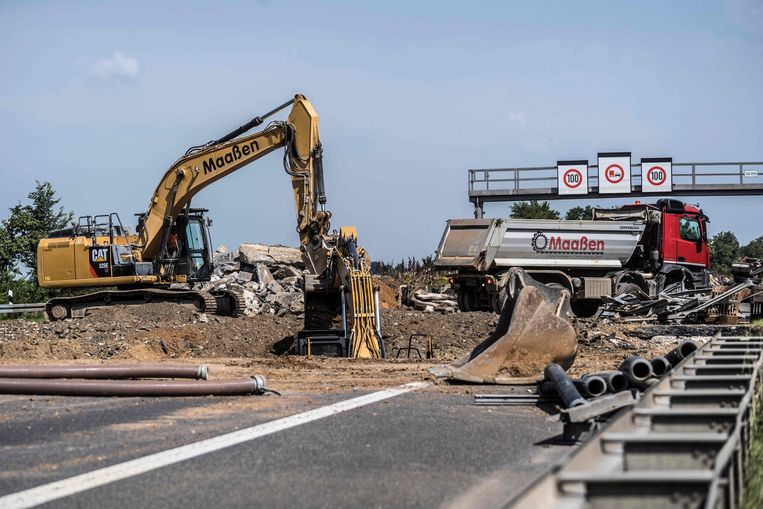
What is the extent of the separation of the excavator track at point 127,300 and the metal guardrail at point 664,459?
21695 mm

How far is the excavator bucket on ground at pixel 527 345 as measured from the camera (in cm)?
1218

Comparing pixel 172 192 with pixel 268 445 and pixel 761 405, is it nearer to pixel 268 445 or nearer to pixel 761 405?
pixel 268 445

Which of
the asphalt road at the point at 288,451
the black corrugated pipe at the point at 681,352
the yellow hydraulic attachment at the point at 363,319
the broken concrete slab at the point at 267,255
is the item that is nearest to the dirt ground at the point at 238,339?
the yellow hydraulic attachment at the point at 363,319

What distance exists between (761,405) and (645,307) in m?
22.6

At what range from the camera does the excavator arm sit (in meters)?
23.2

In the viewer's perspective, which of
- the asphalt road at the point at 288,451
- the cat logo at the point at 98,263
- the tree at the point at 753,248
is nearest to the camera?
the asphalt road at the point at 288,451

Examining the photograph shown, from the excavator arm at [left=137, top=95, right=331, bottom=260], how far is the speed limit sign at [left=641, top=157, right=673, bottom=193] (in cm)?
2783

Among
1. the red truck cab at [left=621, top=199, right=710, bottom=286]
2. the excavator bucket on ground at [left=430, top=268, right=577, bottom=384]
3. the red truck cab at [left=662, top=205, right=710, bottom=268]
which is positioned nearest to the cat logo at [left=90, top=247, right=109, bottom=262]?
the red truck cab at [left=621, top=199, right=710, bottom=286]

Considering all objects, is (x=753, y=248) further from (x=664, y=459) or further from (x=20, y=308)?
(x=664, y=459)

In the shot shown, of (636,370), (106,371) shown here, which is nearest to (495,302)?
(106,371)

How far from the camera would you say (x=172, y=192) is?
26594 millimetres

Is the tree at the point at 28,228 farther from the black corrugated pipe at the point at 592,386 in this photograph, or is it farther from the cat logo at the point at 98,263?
the black corrugated pipe at the point at 592,386

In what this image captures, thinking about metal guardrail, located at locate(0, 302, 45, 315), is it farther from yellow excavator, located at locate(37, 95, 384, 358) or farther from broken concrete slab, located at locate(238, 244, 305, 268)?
yellow excavator, located at locate(37, 95, 384, 358)

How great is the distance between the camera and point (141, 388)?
1114 cm
